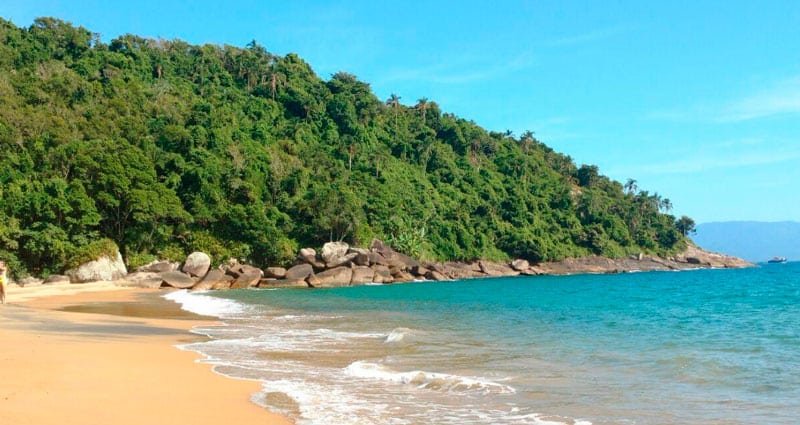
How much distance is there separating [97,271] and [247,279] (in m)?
11.6

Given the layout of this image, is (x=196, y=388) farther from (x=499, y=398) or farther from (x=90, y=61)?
(x=90, y=61)

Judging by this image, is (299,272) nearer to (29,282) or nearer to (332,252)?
(332,252)

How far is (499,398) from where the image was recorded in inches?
404

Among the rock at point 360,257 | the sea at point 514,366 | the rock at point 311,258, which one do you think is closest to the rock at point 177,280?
the rock at point 311,258

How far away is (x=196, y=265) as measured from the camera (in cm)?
5044

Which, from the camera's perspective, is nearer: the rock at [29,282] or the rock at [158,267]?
the rock at [29,282]

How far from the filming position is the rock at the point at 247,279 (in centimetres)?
5012

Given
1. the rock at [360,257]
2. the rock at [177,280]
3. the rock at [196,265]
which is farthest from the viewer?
the rock at [360,257]

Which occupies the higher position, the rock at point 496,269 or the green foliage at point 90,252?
the green foliage at point 90,252

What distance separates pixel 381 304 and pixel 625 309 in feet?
42.1

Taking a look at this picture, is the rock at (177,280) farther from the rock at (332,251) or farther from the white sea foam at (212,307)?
the white sea foam at (212,307)

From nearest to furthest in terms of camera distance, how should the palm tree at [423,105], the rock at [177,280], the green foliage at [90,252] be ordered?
the green foliage at [90,252] → the rock at [177,280] → the palm tree at [423,105]

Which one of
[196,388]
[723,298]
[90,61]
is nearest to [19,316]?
[196,388]

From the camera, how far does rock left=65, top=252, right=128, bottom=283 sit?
43.8m
